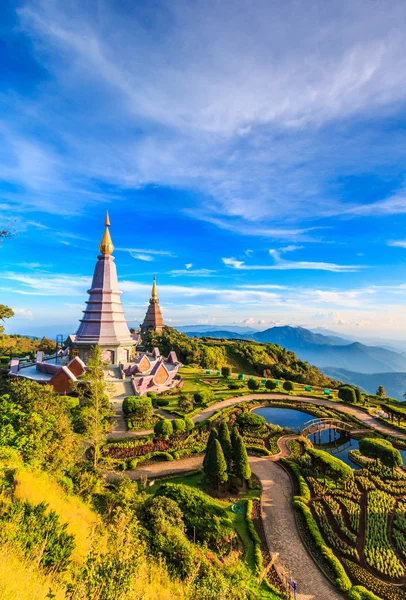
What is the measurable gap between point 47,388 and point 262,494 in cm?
1494

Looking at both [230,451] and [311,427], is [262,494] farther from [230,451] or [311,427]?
[311,427]

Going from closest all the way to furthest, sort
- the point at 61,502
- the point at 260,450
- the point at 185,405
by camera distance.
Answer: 1. the point at 61,502
2. the point at 260,450
3. the point at 185,405

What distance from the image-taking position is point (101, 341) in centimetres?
3594

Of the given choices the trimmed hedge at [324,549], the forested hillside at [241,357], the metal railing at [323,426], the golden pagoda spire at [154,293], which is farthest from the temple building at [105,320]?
the golden pagoda spire at [154,293]

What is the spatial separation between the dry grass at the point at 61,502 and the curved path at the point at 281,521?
3303 millimetres

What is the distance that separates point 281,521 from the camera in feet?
50.8

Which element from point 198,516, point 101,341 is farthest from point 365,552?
point 101,341

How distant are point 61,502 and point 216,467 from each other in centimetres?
917

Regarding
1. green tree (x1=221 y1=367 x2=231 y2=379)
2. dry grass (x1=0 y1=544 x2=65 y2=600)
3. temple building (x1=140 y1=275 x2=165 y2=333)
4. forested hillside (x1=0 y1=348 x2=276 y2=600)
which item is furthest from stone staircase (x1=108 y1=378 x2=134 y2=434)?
temple building (x1=140 y1=275 x2=165 y2=333)

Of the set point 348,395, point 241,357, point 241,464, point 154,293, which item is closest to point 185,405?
point 241,464

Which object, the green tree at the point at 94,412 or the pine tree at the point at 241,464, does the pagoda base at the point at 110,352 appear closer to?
the green tree at the point at 94,412

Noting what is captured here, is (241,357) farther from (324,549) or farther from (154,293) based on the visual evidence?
(324,549)

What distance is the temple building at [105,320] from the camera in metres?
35.9

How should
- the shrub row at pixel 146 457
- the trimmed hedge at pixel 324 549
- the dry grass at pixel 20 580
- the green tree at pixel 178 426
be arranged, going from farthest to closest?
the green tree at pixel 178 426
the shrub row at pixel 146 457
the trimmed hedge at pixel 324 549
the dry grass at pixel 20 580
